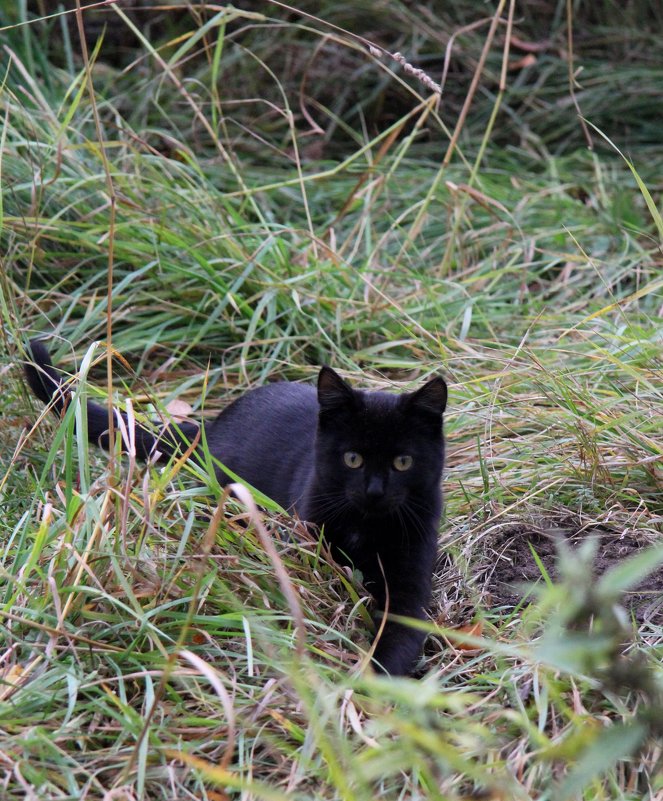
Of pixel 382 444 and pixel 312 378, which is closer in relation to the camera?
pixel 382 444

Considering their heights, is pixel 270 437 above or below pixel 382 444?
below

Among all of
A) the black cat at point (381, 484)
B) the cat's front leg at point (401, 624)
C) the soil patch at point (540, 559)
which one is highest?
the black cat at point (381, 484)

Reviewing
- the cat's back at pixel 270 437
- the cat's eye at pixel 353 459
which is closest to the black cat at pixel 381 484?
the cat's eye at pixel 353 459

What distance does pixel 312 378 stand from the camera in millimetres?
3611

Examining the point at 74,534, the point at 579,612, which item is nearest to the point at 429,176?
the point at 74,534

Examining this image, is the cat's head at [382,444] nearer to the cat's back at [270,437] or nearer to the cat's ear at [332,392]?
the cat's ear at [332,392]

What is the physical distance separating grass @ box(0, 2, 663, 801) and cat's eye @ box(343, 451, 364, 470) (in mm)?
240

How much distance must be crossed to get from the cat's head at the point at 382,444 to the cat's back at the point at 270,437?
0.33 metres

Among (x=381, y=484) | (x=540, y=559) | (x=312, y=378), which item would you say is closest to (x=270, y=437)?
(x=312, y=378)

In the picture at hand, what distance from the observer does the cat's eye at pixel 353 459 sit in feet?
8.46

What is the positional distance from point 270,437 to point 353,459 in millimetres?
572

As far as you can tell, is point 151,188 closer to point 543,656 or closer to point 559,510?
point 559,510

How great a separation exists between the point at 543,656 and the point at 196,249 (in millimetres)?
2933

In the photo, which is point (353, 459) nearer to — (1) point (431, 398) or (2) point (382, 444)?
(2) point (382, 444)
